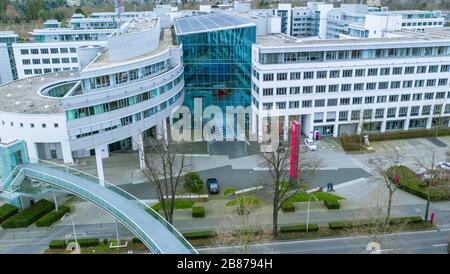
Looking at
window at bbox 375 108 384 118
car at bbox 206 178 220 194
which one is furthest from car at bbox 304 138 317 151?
car at bbox 206 178 220 194

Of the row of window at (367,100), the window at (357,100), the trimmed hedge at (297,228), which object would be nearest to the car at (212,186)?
the trimmed hedge at (297,228)

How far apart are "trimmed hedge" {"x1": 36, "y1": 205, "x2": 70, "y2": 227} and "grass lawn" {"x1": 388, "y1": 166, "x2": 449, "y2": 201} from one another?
91.5 ft

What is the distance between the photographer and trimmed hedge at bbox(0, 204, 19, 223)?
99.7ft

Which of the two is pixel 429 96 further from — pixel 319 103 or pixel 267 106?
pixel 267 106

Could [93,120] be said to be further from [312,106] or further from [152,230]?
[312,106]

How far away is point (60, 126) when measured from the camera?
3631 cm

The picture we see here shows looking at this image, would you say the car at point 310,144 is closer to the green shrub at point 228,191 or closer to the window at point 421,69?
the green shrub at point 228,191

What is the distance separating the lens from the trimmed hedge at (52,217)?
29.5 m

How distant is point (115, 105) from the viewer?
34688mm

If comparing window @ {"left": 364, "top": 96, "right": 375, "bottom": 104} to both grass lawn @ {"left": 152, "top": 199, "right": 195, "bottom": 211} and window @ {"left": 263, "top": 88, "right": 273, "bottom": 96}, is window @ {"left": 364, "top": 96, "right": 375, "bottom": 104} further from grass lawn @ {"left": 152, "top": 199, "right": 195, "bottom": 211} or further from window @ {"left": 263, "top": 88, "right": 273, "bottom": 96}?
grass lawn @ {"left": 152, "top": 199, "right": 195, "bottom": 211}

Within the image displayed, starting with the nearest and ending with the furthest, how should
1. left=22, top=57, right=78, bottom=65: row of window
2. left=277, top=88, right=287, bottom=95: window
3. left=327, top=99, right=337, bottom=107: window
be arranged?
left=277, top=88, right=287, bottom=95: window, left=327, top=99, right=337, bottom=107: window, left=22, top=57, right=78, bottom=65: row of window

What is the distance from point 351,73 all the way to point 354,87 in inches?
72.1

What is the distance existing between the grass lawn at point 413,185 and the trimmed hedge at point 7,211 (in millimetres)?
31955
